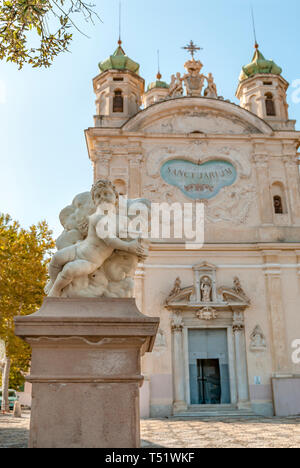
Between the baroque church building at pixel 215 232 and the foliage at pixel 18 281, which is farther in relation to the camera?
the foliage at pixel 18 281

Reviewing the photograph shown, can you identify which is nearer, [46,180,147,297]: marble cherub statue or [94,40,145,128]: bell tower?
[46,180,147,297]: marble cherub statue

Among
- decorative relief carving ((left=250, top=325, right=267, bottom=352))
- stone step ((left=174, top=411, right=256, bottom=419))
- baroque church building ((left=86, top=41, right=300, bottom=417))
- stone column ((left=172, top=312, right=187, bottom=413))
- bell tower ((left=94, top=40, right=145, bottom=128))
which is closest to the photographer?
stone step ((left=174, top=411, right=256, bottom=419))

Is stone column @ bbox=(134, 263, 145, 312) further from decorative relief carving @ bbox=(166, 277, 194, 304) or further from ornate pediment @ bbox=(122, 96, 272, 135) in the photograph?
ornate pediment @ bbox=(122, 96, 272, 135)

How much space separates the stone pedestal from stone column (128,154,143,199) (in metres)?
14.7

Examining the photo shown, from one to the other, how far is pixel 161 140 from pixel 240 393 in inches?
416

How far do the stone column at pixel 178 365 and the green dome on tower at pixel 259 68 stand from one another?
1257 cm

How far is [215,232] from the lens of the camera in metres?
18.6

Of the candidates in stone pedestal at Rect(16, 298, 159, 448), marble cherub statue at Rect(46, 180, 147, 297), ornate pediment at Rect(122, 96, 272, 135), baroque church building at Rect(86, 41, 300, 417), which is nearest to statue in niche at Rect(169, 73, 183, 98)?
baroque church building at Rect(86, 41, 300, 417)

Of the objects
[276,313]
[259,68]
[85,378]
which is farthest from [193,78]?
[85,378]

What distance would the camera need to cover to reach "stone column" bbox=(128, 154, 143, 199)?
1886cm

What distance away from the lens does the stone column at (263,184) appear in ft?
61.9

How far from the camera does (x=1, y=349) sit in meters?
19.0

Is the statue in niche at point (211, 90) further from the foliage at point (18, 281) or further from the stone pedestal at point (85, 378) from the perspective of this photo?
the stone pedestal at point (85, 378)

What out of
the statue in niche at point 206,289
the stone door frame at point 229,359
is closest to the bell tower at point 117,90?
the statue in niche at point 206,289
